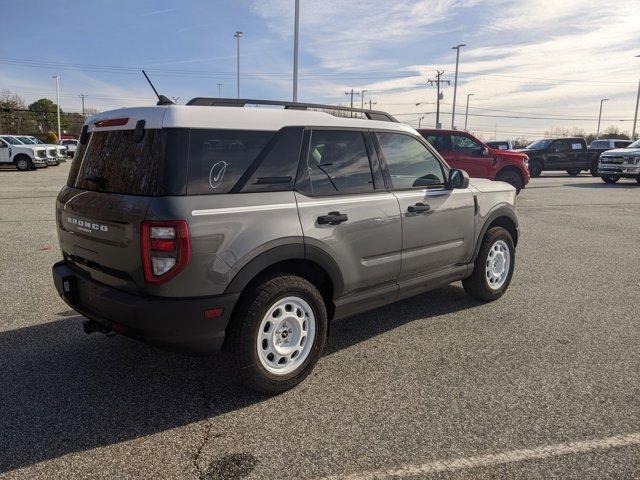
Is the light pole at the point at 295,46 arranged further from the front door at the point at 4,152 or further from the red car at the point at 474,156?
the front door at the point at 4,152

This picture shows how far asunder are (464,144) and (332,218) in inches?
481

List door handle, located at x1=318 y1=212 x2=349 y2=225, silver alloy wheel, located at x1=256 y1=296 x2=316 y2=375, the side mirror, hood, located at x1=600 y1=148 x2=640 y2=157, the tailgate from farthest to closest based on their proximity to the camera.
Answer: hood, located at x1=600 y1=148 x2=640 y2=157 < the side mirror < door handle, located at x1=318 y1=212 x2=349 y2=225 < silver alloy wheel, located at x1=256 y1=296 x2=316 y2=375 < the tailgate

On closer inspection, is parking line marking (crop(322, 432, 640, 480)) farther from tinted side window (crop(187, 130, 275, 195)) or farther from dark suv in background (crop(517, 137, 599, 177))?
dark suv in background (crop(517, 137, 599, 177))

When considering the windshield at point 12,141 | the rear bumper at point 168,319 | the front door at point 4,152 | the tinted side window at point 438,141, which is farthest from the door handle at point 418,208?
the windshield at point 12,141

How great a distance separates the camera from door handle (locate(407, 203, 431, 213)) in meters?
4.04

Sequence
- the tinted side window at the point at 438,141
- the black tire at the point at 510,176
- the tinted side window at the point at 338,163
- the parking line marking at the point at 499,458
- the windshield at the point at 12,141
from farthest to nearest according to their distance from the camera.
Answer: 1. the windshield at the point at 12,141
2. the black tire at the point at 510,176
3. the tinted side window at the point at 438,141
4. the tinted side window at the point at 338,163
5. the parking line marking at the point at 499,458

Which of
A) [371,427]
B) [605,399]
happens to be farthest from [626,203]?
[371,427]

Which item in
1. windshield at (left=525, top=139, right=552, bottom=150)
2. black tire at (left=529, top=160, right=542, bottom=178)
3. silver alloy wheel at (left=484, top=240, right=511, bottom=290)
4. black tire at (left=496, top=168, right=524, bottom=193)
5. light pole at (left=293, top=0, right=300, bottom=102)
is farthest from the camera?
windshield at (left=525, top=139, right=552, bottom=150)

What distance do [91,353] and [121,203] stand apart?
1571mm

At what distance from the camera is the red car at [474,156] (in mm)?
14281

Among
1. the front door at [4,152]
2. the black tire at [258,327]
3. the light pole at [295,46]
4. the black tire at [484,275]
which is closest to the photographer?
the black tire at [258,327]

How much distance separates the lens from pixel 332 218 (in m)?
3.44

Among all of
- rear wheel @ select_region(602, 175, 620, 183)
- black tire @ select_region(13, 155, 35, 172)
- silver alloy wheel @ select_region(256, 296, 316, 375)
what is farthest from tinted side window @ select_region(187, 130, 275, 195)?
black tire @ select_region(13, 155, 35, 172)

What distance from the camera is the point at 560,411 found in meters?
3.07
